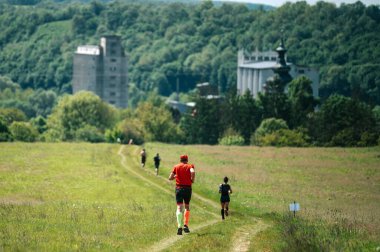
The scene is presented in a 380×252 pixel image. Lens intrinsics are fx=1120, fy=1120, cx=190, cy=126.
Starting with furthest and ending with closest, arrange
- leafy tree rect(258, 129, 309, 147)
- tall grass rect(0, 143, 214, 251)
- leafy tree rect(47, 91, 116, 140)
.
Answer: leafy tree rect(47, 91, 116, 140) < leafy tree rect(258, 129, 309, 147) < tall grass rect(0, 143, 214, 251)

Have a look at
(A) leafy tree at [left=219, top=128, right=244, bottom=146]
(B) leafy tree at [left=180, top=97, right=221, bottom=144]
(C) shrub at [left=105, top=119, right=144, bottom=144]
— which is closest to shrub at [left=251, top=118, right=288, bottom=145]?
(A) leafy tree at [left=219, top=128, right=244, bottom=146]

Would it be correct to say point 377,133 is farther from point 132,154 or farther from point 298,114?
point 132,154

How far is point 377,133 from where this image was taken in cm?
11800

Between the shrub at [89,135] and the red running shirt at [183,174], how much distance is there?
100177 mm

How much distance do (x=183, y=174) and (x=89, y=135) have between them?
4130 inches

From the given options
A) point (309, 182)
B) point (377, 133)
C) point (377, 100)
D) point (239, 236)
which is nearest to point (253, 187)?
point (309, 182)

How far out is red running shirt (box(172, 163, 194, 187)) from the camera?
120ft

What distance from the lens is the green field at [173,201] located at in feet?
115

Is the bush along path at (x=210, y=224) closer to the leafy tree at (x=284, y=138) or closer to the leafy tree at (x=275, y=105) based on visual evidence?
the leafy tree at (x=284, y=138)

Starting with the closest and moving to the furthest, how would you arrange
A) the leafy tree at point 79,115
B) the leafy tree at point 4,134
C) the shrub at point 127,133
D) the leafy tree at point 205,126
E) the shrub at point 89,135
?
the leafy tree at point 4,134 → the shrub at point 89,135 → the shrub at point 127,133 → the leafy tree at point 205,126 → the leafy tree at point 79,115

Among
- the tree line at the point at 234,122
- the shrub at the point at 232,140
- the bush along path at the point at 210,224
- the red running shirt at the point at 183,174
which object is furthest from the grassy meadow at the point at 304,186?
the shrub at the point at 232,140

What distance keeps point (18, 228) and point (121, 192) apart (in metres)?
18.0

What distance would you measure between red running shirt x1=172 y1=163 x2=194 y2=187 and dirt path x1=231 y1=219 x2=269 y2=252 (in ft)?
7.92

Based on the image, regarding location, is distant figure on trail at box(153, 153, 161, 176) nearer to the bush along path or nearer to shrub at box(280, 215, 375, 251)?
the bush along path
